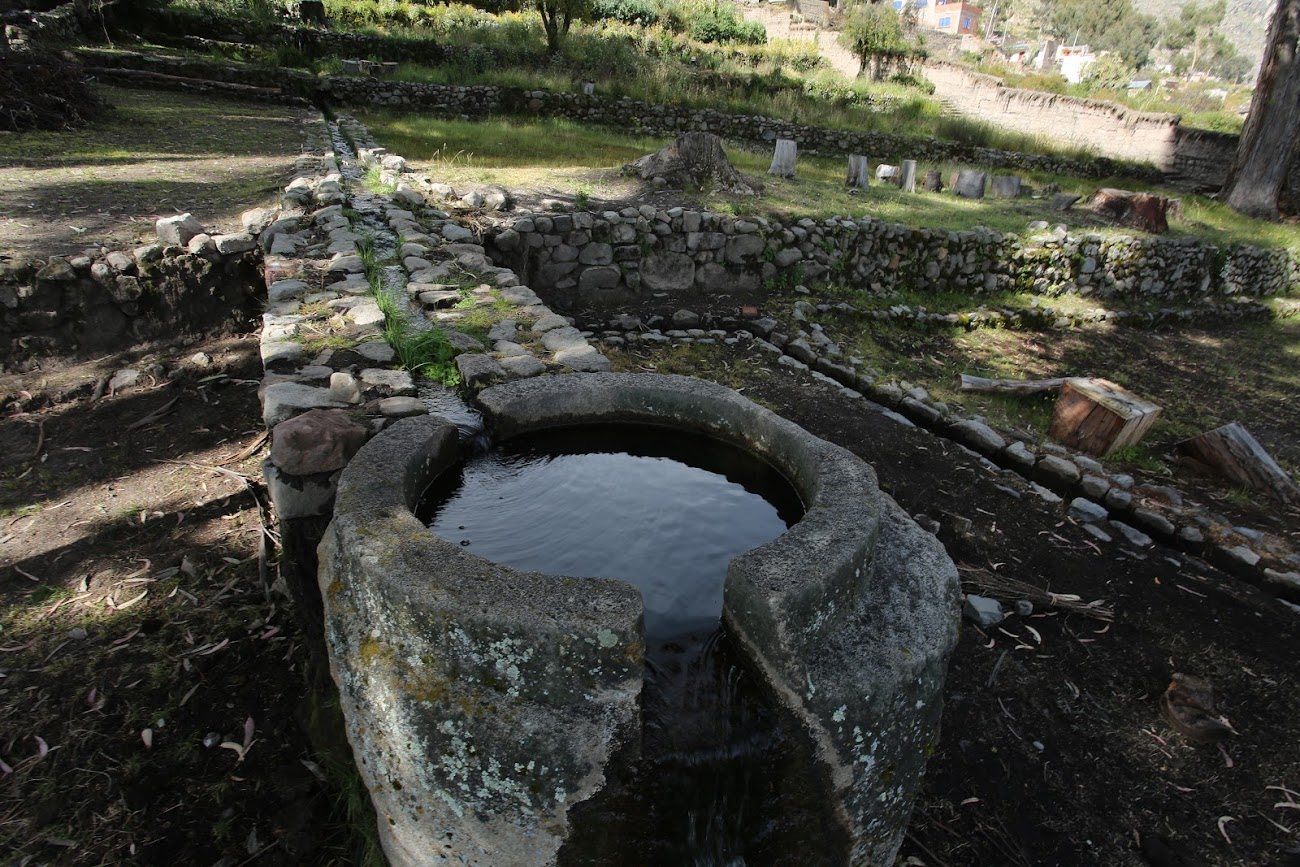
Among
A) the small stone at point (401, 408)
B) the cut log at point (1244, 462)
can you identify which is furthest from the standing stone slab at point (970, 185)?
the small stone at point (401, 408)

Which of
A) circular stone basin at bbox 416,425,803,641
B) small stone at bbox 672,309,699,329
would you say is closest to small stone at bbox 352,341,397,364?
circular stone basin at bbox 416,425,803,641

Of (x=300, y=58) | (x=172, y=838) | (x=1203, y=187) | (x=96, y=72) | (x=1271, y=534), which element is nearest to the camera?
(x=172, y=838)

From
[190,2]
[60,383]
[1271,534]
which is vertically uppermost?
[190,2]

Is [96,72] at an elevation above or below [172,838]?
above

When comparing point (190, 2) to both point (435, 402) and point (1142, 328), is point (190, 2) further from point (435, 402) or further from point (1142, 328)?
point (1142, 328)

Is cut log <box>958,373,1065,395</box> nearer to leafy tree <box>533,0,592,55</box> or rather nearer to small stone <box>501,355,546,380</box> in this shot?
small stone <box>501,355,546,380</box>

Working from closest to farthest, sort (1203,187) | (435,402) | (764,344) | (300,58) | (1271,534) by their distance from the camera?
(435,402), (1271,534), (764,344), (300,58), (1203,187)

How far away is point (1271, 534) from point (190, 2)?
20007 mm

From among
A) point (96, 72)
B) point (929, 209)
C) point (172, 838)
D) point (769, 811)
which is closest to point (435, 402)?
point (172, 838)

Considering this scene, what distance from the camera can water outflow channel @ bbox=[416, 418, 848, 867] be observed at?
1.66 metres

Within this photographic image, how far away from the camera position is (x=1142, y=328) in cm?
836

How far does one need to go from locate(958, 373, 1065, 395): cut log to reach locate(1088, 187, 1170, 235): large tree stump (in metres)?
6.15

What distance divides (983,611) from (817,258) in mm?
5023

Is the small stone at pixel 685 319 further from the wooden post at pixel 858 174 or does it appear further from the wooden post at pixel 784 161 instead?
the wooden post at pixel 858 174
